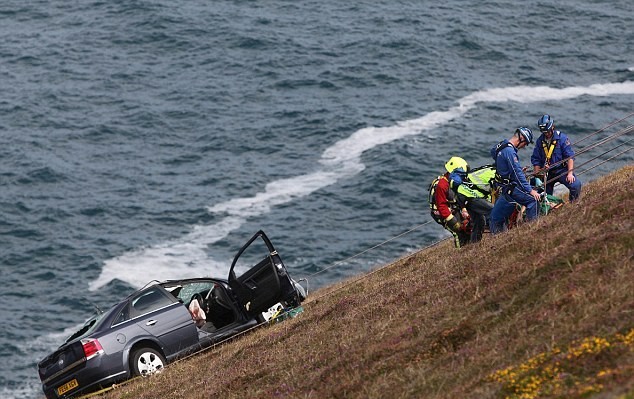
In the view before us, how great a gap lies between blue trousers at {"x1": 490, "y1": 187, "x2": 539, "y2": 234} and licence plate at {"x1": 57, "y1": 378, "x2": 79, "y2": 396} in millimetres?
8615

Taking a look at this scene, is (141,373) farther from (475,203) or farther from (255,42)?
(255,42)

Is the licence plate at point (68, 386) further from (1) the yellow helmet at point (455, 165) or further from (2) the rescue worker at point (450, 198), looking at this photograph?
(1) the yellow helmet at point (455, 165)

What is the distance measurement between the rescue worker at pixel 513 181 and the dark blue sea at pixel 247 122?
93.9 feet

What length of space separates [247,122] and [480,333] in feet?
172

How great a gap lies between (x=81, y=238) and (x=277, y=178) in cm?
1089

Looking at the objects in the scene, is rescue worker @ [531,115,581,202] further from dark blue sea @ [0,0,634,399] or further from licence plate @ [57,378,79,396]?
dark blue sea @ [0,0,634,399]

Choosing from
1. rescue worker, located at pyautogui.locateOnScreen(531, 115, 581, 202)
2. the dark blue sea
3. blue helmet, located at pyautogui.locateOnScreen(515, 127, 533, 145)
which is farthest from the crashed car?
the dark blue sea

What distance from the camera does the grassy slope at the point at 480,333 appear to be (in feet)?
42.3

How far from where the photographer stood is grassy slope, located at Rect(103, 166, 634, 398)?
12.9 metres

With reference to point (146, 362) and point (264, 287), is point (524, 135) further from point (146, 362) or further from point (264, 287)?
point (146, 362)

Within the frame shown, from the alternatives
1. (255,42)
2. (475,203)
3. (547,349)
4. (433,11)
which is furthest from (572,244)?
(433,11)

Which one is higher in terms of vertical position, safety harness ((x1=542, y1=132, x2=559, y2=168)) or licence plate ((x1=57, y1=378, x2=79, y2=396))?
safety harness ((x1=542, y1=132, x2=559, y2=168))

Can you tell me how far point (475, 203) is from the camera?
21703 mm

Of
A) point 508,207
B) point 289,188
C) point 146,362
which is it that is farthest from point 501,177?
point 289,188
